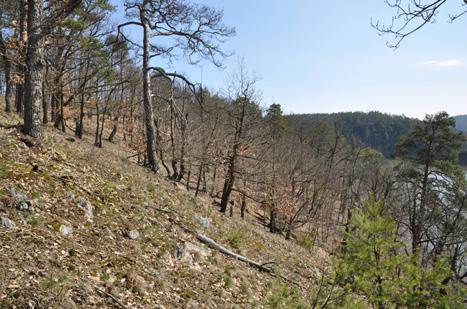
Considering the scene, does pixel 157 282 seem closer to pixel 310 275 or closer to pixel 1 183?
pixel 1 183

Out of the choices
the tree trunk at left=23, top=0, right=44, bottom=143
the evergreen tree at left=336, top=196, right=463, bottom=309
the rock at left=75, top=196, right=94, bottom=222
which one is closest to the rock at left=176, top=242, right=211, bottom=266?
the rock at left=75, top=196, right=94, bottom=222

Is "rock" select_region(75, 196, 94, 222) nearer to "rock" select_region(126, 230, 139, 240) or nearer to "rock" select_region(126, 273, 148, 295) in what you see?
"rock" select_region(126, 230, 139, 240)

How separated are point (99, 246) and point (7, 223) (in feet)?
4.57

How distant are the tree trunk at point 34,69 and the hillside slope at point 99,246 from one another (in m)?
0.44

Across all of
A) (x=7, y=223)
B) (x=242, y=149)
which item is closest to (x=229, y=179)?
(x=242, y=149)

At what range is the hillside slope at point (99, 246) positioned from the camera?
455cm

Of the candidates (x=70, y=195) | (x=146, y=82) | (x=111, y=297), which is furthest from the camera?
(x=146, y=82)

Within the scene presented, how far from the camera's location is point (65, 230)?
5.66m

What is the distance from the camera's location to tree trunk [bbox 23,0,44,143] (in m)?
7.43

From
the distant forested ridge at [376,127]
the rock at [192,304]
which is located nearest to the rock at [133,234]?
the rock at [192,304]

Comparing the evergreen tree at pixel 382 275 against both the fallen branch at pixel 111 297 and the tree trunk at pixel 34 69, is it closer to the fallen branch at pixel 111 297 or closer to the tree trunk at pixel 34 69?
the fallen branch at pixel 111 297

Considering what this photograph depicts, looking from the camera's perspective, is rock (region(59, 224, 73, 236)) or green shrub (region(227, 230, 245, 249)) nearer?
rock (region(59, 224, 73, 236))

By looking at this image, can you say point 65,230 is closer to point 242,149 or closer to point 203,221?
point 203,221

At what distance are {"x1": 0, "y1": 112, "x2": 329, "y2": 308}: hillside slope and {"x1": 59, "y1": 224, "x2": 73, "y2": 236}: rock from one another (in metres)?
0.02
